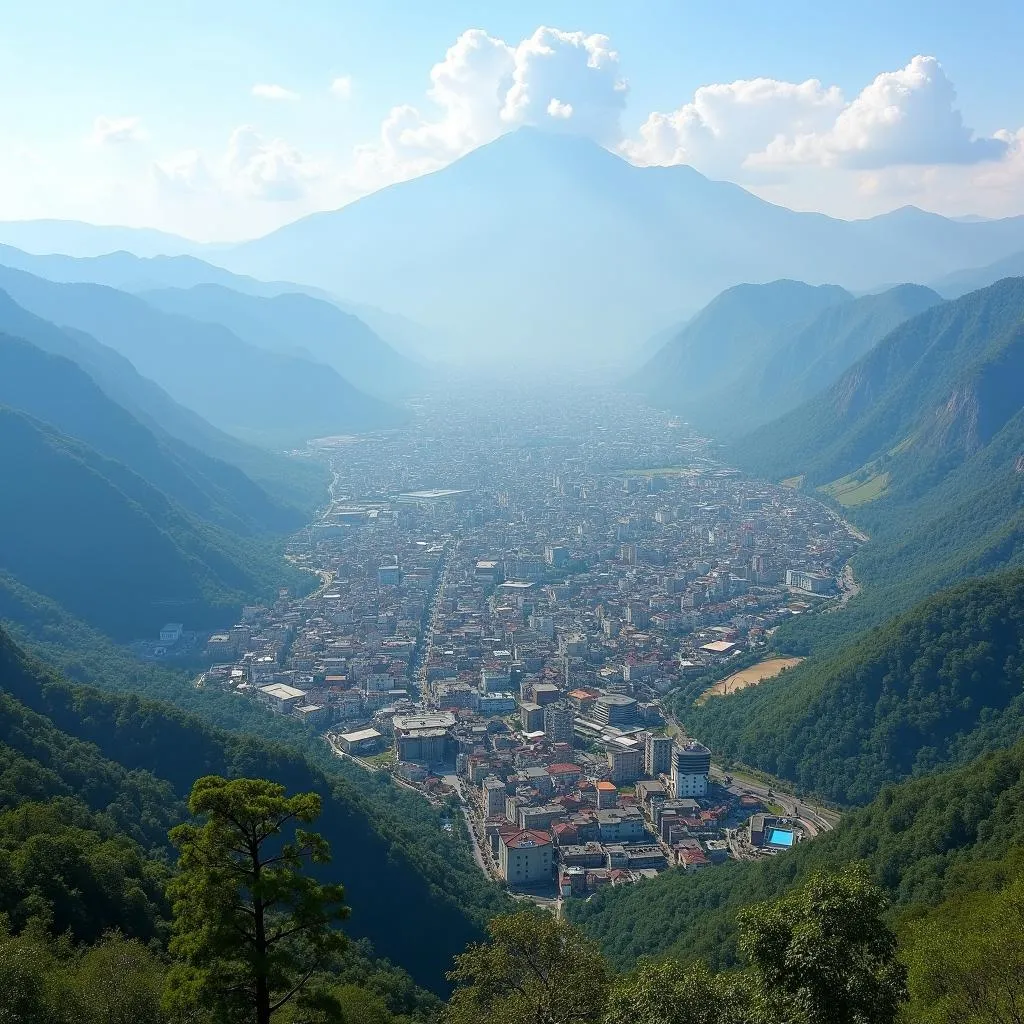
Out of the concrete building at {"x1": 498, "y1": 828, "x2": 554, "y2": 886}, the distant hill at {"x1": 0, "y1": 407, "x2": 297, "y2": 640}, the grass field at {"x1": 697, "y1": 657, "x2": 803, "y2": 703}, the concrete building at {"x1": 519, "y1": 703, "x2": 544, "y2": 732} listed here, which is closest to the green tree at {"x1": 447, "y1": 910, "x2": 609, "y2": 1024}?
the concrete building at {"x1": 498, "y1": 828, "x2": 554, "y2": 886}

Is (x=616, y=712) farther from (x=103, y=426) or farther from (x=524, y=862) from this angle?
(x=103, y=426)

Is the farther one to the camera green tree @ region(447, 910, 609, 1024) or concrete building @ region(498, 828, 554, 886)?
concrete building @ region(498, 828, 554, 886)

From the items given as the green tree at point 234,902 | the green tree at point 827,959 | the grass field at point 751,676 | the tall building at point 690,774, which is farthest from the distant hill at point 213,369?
the green tree at point 827,959

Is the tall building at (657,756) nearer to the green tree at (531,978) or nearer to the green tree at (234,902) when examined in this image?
the green tree at (531,978)

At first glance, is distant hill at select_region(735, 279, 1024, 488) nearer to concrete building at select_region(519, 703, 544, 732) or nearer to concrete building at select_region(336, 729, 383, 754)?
concrete building at select_region(519, 703, 544, 732)

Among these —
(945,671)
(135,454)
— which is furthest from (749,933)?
(135,454)
